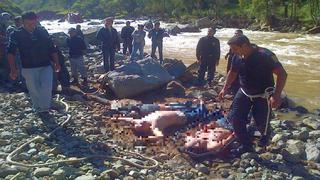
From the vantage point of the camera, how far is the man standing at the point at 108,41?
13.4m

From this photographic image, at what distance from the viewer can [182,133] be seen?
795 centimetres

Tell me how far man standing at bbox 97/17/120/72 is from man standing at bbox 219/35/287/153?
717 centimetres

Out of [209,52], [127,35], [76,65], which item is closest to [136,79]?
[76,65]

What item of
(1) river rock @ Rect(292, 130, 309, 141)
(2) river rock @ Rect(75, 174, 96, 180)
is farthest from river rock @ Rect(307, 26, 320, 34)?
(2) river rock @ Rect(75, 174, 96, 180)

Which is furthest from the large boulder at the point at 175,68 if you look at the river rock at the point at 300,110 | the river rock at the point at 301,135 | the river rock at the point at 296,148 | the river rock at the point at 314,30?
the river rock at the point at 314,30

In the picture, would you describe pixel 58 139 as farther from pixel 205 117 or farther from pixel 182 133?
pixel 205 117

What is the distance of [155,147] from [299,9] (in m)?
48.7

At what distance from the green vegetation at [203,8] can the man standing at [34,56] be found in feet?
125

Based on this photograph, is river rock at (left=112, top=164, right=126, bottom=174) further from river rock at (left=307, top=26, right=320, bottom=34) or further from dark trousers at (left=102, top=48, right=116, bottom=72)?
river rock at (left=307, top=26, right=320, bottom=34)

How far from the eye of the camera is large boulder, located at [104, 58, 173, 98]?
11.3 meters

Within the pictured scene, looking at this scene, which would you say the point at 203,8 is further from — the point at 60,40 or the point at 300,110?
the point at 300,110

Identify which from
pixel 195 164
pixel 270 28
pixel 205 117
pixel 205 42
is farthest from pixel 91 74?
pixel 270 28

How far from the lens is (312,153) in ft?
23.4

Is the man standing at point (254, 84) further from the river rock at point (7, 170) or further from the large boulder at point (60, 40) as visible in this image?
the large boulder at point (60, 40)
